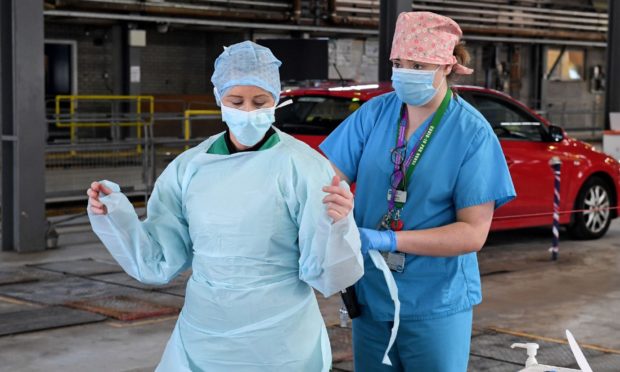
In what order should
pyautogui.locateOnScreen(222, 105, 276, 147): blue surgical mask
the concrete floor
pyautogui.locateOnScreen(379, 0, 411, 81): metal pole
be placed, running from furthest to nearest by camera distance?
pyautogui.locateOnScreen(379, 0, 411, 81): metal pole → the concrete floor → pyautogui.locateOnScreen(222, 105, 276, 147): blue surgical mask

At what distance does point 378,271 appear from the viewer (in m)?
3.65

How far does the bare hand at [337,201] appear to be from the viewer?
2799 mm

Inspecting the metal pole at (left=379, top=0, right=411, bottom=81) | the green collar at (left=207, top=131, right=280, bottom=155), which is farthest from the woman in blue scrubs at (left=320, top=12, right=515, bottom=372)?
the metal pole at (left=379, top=0, right=411, bottom=81)

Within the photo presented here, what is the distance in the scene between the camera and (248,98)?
3.18 meters

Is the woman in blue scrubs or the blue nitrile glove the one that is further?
the woman in blue scrubs

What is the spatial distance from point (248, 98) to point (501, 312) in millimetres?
5534

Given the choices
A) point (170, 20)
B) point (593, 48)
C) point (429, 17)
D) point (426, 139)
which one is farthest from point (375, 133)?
point (593, 48)

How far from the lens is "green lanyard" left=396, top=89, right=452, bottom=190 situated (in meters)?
3.61

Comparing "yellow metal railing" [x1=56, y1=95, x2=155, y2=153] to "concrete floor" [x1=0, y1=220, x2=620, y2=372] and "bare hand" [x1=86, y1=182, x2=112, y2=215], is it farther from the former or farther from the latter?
"bare hand" [x1=86, y1=182, x2=112, y2=215]

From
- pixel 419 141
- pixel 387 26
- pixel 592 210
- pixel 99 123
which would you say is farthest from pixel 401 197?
pixel 99 123

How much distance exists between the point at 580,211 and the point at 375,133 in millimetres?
8613

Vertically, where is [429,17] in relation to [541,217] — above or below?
above

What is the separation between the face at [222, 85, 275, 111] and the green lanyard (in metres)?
0.64

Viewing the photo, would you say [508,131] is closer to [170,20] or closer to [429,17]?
[429,17]
